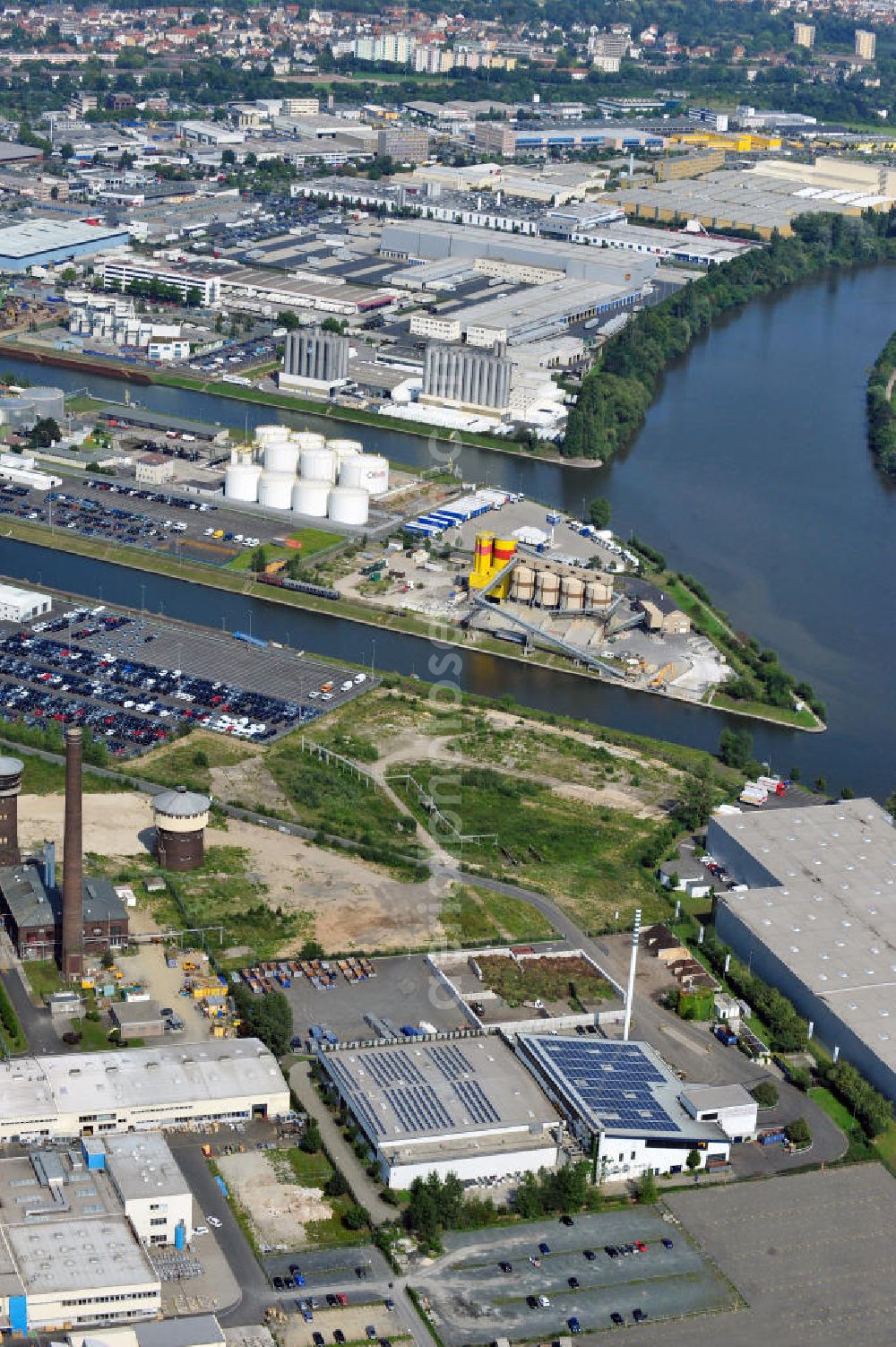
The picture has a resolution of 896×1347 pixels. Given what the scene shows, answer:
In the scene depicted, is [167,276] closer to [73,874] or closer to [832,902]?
[73,874]

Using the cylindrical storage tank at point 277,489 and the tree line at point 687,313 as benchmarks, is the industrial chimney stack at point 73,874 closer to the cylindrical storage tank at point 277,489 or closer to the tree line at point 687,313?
the cylindrical storage tank at point 277,489

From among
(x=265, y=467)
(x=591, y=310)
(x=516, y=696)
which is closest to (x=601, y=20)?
(x=591, y=310)

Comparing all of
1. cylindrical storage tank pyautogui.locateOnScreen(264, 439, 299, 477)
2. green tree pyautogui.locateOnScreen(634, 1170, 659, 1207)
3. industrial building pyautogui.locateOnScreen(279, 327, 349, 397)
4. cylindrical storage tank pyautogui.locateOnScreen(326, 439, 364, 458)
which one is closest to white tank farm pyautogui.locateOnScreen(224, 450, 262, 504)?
cylindrical storage tank pyautogui.locateOnScreen(264, 439, 299, 477)

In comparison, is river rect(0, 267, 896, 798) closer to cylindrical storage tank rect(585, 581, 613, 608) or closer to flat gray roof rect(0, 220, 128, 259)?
cylindrical storage tank rect(585, 581, 613, 608)

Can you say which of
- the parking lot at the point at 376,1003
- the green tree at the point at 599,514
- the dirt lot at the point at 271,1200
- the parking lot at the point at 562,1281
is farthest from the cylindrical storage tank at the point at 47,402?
the parking lot at the point at 562,1281

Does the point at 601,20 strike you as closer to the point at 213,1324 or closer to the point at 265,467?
the point at 265,467

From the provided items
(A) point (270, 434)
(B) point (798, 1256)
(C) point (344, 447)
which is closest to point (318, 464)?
(C) point (344, 447)
